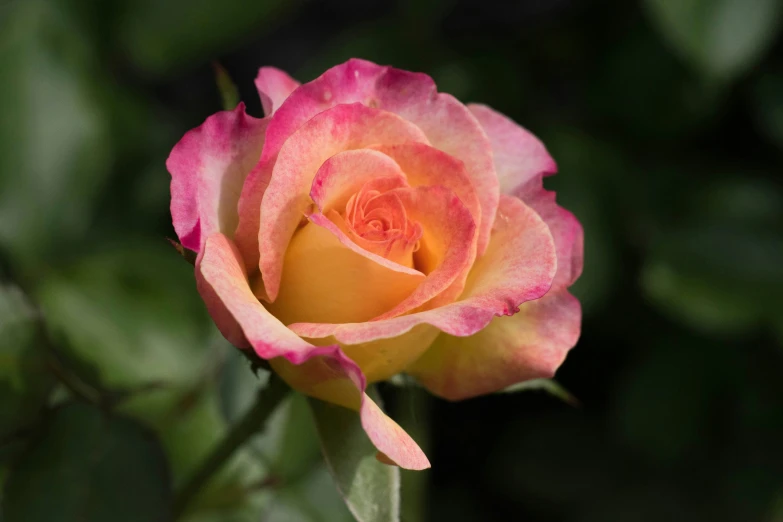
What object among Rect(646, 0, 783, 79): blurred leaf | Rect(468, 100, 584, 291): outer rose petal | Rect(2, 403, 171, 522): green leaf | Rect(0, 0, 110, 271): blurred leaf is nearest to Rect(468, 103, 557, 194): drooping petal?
Rect(468, 100, 584, 291): outer rose petal

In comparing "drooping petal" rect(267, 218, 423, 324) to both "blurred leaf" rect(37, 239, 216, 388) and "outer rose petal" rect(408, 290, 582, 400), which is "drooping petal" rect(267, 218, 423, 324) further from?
"blurred leaf" rect(37, 239, 216, 388)

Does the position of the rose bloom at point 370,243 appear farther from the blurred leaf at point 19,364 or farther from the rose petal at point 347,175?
the blurred leaf at point 19,364

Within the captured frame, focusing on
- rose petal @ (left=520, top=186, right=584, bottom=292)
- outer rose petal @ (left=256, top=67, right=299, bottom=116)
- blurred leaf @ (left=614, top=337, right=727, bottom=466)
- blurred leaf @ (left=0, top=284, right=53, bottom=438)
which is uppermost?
outer rose petal @ (left=256, top=67, right=299, bottom=116)

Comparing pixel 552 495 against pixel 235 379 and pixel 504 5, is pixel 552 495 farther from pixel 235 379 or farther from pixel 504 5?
pixel 504 5

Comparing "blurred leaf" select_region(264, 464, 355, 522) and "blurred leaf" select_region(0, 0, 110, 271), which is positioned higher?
"blurred leaf" select_region(0, 0, 110, 271)

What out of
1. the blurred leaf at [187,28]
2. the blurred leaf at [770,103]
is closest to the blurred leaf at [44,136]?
the blurred leaf at [187,28]

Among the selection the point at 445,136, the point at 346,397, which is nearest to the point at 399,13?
the point at 445,136
